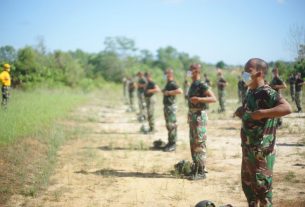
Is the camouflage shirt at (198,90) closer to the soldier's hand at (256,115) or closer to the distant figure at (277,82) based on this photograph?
the soldier's hand at (256,115)

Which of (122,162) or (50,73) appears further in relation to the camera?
(50,73)

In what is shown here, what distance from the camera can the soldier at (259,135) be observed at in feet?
13.5

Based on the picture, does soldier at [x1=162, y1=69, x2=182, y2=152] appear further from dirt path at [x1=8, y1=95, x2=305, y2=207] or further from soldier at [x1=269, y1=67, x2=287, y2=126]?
soldier at [x1=269, y1=67, x2=287, y2=126]

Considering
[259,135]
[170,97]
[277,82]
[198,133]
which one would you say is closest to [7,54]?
[170,97]

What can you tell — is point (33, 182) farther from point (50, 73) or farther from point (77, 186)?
point (50, 73)

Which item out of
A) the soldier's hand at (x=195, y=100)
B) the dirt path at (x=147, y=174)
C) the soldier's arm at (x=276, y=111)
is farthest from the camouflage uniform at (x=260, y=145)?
the soldier's hand at (x=195, y=100)

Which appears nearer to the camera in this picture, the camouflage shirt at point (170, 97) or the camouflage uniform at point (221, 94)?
the camouflage shirt at point (170, 97)

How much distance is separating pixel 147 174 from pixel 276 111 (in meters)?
4.55

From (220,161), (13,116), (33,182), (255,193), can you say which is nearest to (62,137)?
(13,116)

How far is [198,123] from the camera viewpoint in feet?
22.6

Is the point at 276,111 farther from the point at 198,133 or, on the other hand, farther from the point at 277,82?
the point at 277,82

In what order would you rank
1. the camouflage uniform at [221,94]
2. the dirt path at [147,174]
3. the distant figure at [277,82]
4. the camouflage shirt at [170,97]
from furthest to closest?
the camouflage uniform at [221,94] < the distant figure at [277,82] < the camouflage shirt at [170,97] < the dirt path at [147,174]

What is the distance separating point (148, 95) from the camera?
1274cm

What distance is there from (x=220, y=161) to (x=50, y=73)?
27.5 metres
